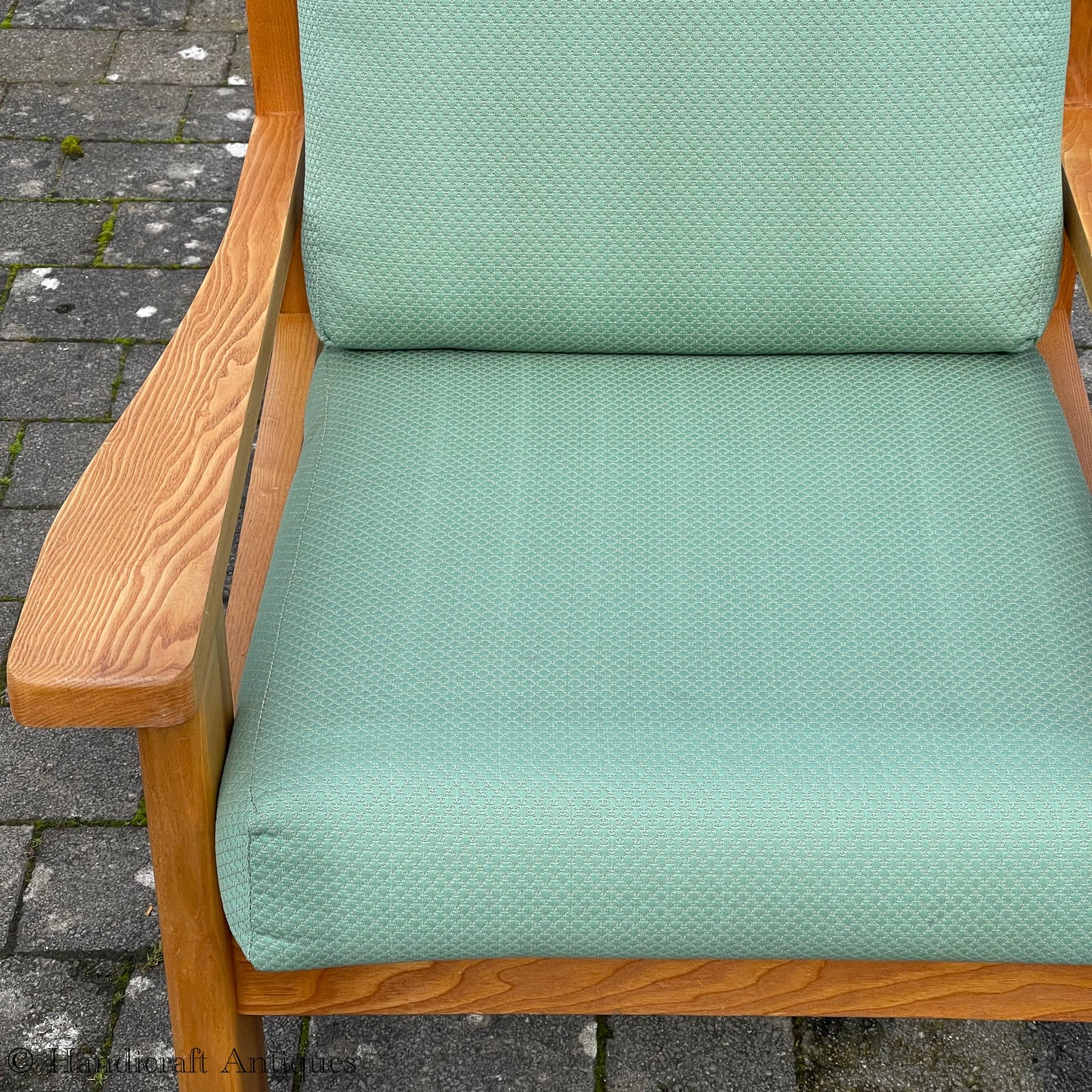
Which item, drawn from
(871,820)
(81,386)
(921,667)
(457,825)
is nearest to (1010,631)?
(921,667)

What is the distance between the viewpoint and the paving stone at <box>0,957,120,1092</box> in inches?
61.4

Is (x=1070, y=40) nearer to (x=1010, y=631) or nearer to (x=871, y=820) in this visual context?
(x=1010, y=631)

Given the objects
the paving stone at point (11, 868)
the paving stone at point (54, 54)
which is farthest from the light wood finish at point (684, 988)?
the paving stone at point (54, 54)

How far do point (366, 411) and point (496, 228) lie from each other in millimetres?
245

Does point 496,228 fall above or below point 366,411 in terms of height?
above

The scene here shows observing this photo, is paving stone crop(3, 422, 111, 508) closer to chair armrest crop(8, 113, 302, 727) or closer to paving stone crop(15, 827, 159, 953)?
paving stone crop(15, 827, 159, 953)

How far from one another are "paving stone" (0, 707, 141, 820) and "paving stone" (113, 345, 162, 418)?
2.16 ft

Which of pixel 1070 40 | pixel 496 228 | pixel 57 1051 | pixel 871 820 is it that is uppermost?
pixel 1070 40

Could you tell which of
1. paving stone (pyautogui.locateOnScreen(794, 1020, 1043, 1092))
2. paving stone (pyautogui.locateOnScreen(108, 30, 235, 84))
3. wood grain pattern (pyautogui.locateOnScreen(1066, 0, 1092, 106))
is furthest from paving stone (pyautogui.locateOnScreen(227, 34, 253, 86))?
paving stone (pyautogui.locateOnScreen(794, 1020, 1043, 1092))

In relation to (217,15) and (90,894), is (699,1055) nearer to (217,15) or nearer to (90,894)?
(90,894)

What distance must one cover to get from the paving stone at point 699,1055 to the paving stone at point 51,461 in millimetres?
1228

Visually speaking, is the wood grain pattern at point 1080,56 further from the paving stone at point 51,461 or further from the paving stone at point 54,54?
the paving stone at point 54,54

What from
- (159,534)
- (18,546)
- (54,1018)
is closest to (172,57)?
(18,546)

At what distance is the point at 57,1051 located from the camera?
1583mm
